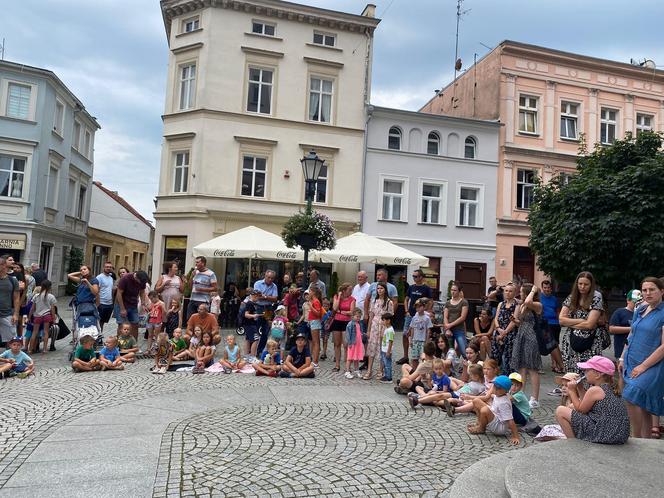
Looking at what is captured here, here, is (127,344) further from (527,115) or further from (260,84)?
(527,115)

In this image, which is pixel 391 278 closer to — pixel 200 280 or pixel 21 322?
pixel 200 280

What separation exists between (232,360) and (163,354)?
1197 millimetres

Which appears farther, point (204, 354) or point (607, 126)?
point (607, 126)

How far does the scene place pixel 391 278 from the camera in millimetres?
23047

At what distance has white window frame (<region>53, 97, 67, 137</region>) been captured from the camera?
26.3 metres

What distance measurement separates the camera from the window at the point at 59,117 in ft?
86.6

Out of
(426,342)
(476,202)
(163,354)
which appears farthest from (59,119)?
(426,342)

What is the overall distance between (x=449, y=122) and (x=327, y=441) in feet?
67.1

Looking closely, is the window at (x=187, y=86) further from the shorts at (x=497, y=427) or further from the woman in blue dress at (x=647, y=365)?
the woman in blue dress at (x=647, y=365)

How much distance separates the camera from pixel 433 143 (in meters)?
23.9

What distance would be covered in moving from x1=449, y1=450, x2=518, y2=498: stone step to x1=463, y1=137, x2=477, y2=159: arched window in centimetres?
2083

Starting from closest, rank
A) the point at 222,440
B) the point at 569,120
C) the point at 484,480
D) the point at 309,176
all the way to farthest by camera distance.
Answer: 1. the point at 484,480
2. the point at 222,440
3. the point at 309,176
4. the point at 569,120

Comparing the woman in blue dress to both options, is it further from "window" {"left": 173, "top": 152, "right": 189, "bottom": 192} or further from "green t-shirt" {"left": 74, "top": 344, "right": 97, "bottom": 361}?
"window" {"left": 173, "top": 152, "right": 189, "bottom": 192}

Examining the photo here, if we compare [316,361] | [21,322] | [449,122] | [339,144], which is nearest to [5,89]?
[339,144]
